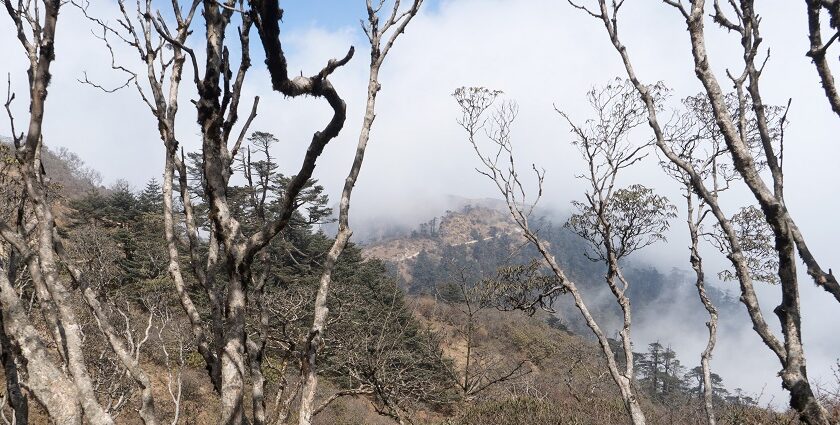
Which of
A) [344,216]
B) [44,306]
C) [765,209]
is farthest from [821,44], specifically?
[44,306]

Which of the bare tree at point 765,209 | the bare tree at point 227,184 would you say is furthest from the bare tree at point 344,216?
the bare tree at point 765,209

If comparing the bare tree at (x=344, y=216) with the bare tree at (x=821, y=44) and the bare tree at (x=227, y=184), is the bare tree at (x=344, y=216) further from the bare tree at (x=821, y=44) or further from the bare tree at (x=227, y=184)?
the bare tree at (x=821, y=44)

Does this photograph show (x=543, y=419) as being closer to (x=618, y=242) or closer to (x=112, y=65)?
(x=618, y=242)

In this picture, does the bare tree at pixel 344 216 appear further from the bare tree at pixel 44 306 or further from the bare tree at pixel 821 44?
the bare tree at pixel 821 44

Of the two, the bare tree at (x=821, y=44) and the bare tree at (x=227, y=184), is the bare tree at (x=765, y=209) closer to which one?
the bare tree at (x=821, y=44)

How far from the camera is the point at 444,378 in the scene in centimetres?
2403

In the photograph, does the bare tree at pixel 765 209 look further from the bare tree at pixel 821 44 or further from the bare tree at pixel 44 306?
the bare tree at pixel 44 306

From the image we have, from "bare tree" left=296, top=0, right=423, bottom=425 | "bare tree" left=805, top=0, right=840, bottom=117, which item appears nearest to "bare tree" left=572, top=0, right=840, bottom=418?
"bare tree" left=805, top=0, right=840, bottom=117

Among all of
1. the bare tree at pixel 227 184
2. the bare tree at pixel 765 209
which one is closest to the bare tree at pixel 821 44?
the bare tree at pixel 765 209

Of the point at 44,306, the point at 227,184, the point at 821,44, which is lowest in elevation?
the point at 44,306

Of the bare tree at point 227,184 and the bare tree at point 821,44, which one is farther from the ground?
the bare tree at point 821,44

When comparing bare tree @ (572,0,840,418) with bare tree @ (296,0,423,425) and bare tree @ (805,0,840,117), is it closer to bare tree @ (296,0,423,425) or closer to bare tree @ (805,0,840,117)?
bare tree @ (805,0,840,117)

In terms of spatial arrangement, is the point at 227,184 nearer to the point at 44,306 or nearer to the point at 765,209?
the point at 44,306

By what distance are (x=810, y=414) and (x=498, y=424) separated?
420 inches
